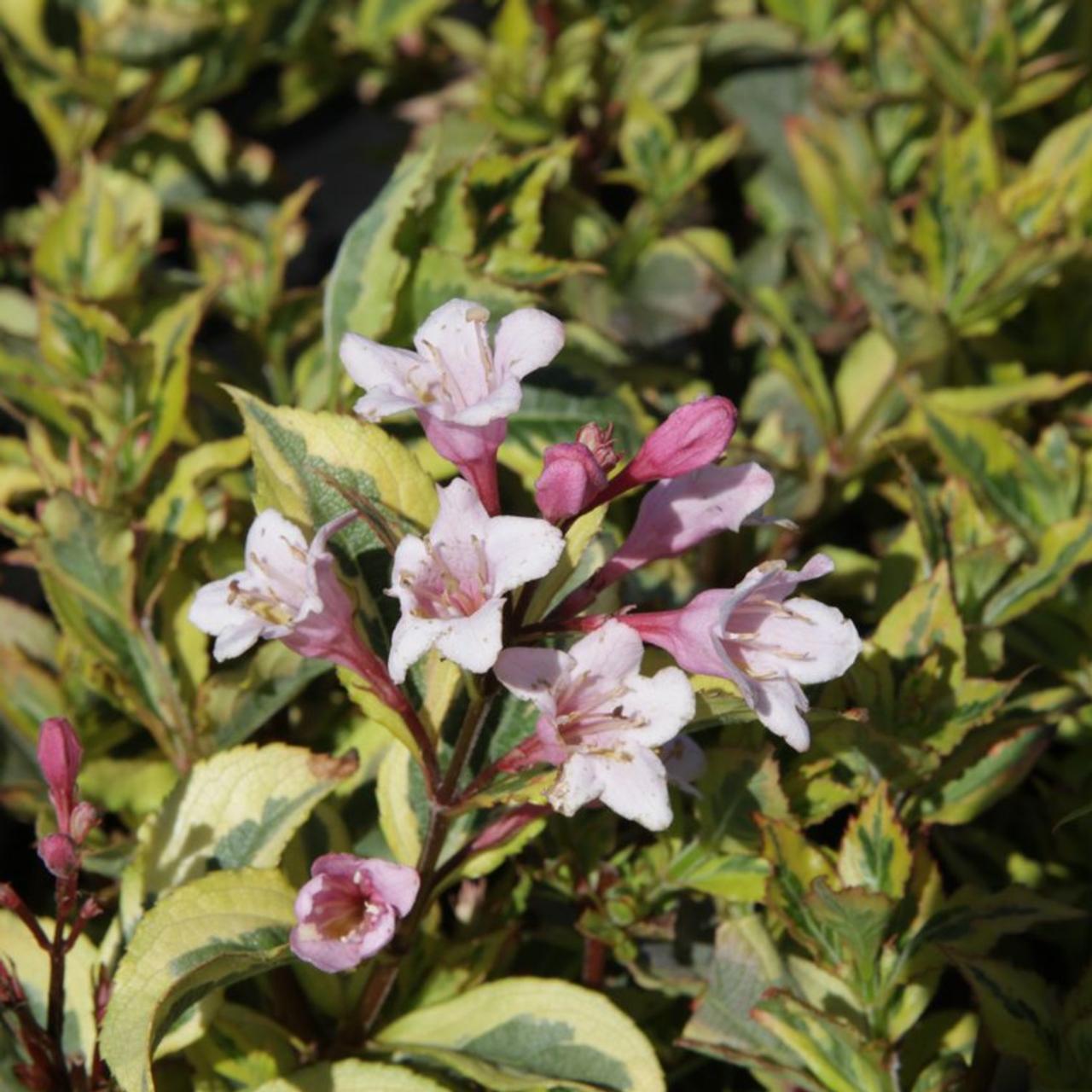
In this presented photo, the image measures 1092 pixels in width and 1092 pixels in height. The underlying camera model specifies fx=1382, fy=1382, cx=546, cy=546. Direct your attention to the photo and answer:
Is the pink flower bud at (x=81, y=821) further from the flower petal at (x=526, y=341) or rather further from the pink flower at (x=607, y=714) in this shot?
the flower petal at (x=526, y=341)

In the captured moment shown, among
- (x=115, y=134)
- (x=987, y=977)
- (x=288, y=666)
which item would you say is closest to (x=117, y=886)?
(x=288, y=666)

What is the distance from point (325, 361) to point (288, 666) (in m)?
0.39

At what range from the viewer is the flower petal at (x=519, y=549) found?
2.85 feet

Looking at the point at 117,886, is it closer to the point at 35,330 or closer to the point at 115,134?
the point at 35,330

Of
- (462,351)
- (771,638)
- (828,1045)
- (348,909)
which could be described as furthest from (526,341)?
(828,1045)

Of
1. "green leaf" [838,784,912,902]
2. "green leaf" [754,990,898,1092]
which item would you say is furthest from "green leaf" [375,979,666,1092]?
"green leaf" [838,784,912,902]

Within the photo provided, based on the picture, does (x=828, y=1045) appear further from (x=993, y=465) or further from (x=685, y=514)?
(x=993, y=465)

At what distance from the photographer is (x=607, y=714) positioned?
94 cm

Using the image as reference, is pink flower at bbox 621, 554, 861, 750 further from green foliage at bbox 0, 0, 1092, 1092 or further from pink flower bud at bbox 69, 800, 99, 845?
pink flower bud at bbox 69, 800, 99, 845

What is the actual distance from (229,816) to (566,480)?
49cm

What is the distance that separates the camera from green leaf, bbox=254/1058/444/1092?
1084 mm

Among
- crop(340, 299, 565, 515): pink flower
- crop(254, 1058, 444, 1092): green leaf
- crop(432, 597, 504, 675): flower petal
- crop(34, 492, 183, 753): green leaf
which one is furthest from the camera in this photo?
crop(34, 492, 183, 753): green leaf

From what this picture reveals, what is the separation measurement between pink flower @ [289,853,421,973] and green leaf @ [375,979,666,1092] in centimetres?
19

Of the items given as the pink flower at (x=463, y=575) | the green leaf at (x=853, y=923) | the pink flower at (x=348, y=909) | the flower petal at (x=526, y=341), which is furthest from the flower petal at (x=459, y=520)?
the green leaf at (x=853, y=923)
